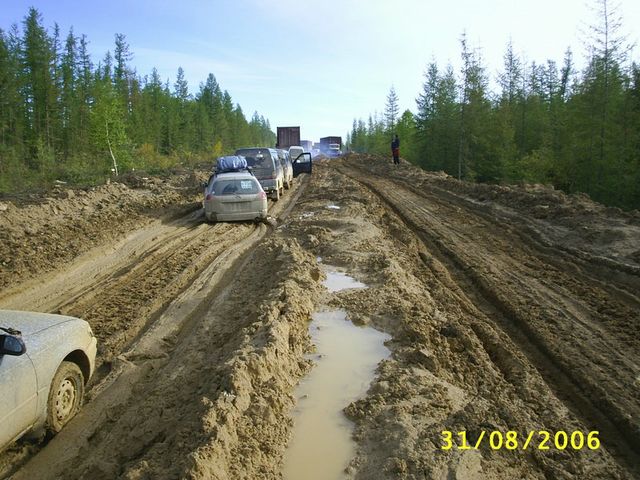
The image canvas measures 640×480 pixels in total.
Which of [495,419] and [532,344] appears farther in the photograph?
[532,344]

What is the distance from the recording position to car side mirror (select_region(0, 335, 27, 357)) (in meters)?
3.21

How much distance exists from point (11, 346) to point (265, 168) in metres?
16.1

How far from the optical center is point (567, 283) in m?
7.48

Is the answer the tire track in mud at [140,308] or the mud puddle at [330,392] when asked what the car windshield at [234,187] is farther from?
the mud puddle at [330,392]

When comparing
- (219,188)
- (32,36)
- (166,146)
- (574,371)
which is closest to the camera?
(574,371)

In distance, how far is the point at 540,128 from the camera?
3338 cm

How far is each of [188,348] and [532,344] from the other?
4.14 m

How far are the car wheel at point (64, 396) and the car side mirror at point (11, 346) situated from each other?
2.35ft

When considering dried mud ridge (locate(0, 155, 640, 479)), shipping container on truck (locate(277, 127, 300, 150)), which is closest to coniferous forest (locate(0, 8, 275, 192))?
shipping container on truck (locate(277, 127, 300, 150))

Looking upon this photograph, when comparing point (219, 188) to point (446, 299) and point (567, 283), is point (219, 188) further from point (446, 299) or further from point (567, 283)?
point (567, 283)

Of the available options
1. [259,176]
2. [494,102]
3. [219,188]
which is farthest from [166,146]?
[219,188]

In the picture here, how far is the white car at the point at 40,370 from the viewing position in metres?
3.28
